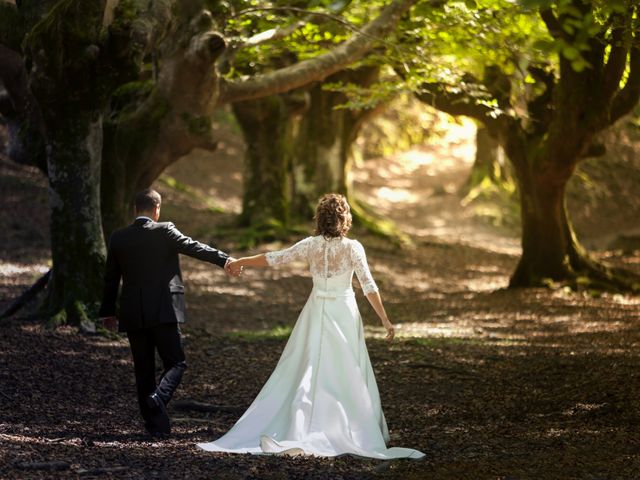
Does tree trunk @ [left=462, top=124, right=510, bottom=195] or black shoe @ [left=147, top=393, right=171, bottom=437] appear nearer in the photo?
black shoe @ [left=147, top=393, right=171, bottom=437]

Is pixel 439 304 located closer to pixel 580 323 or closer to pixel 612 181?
pixel 580 323

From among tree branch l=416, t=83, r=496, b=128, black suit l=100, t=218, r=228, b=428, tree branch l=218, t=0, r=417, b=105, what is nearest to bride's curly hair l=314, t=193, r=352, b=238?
black suit l=100, t=218, r=228, b=428

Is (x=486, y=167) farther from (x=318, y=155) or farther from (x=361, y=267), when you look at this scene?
(x=361, y=267)

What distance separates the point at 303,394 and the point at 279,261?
1.09 meters

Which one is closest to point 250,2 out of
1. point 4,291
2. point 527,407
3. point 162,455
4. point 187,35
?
point 187,35

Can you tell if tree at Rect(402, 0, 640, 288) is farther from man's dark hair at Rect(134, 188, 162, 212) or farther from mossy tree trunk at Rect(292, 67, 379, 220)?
man's dark hair at Rect(134, 188, 162, 212)

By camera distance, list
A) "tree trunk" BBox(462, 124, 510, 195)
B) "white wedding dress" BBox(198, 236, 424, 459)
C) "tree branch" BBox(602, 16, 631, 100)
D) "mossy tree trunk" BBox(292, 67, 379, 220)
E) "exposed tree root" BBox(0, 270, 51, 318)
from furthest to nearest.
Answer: "tree trunk" BBox(462, 124, 510, 195) → "mossy tree trunk" BBox(292, 67, 379, 220) → "tree branch" BBox(602, 16, 631, 100) → "exposed tree root" BBox(0, 270, 51, 318) → "white wedding dress" BBox(198, 236, 424, 459)

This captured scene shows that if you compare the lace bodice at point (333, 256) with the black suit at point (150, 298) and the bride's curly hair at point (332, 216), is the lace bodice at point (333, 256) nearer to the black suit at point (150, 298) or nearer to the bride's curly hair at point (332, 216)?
the bride's curly hair at point (332, 216)

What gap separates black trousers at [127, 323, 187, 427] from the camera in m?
7.35

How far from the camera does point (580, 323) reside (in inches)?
575

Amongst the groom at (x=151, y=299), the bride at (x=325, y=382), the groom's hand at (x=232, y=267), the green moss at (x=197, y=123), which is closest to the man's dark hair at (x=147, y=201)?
the groom at (x=151, y=299)

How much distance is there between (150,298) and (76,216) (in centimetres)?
441

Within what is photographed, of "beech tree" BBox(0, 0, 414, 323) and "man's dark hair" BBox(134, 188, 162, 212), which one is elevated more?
"beech tree" BBox(0, 0, 414, 323)

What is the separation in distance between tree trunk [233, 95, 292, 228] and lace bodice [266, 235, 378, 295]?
14892 mm
